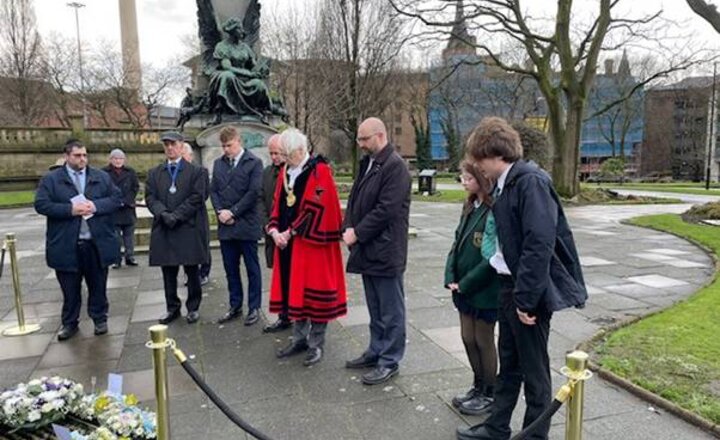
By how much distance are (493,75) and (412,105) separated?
32.9ft

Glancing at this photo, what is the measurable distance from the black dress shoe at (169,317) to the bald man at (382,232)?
2659 mm

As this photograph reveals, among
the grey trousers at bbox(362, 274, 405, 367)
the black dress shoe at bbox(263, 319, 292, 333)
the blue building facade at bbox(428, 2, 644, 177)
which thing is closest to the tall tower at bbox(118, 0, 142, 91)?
the blue building facade at bbox(428, 2, 644, 177)

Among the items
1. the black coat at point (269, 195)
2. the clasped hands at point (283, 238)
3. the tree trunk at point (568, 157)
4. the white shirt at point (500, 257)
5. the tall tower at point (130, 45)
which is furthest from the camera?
the tall tower at point (130, 45)

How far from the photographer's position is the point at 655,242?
38.1 ft

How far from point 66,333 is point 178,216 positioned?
1.61 meters

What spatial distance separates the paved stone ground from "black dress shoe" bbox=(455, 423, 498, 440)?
114mm

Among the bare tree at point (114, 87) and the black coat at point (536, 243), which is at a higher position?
the bare tree at point (114, 87)

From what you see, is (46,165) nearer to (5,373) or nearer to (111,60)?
(111,60)

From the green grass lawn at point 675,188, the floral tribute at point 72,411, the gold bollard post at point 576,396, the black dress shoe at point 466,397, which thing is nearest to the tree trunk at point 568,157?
the green grass lawn at point 675,188

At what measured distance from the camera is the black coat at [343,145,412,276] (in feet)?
13.1

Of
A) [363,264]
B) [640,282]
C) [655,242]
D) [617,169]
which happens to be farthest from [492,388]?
[617,169]

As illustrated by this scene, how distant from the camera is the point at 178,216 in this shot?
554cm

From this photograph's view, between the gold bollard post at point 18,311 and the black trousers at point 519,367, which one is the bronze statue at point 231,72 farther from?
the black trousers at point 519,367

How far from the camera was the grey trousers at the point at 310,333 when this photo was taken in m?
4.62
